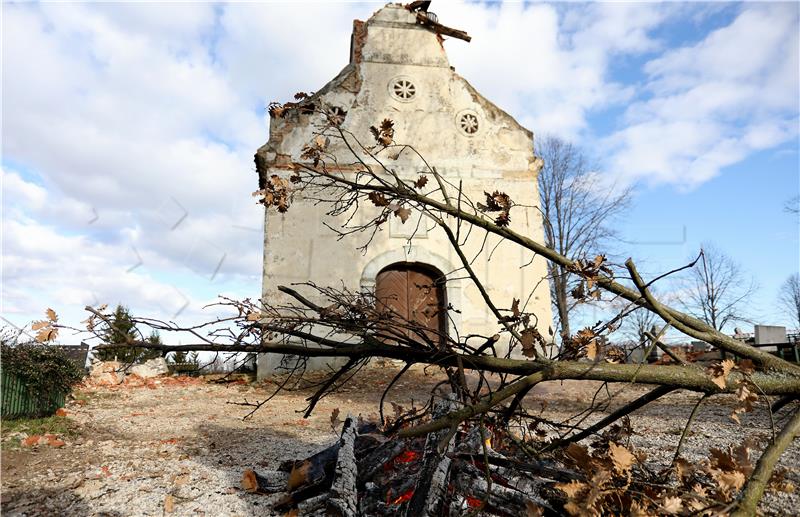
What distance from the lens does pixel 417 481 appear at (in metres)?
2.70

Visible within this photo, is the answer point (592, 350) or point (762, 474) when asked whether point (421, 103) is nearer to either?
point (592, 350)

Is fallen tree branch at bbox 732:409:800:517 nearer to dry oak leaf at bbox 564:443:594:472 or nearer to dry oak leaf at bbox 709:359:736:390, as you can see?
dry oak leaf at bbox 709:359:736:390

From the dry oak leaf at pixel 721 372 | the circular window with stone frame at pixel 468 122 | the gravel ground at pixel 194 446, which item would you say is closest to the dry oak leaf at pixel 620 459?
the dry oak leaf at pixel 721 372

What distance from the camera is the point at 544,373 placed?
7.30ft

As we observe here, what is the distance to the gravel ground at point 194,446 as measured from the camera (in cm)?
335

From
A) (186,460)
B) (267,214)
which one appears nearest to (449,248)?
(267,214)

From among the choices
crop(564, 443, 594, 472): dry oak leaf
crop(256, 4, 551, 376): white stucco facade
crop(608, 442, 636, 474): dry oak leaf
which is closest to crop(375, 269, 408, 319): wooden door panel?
crop(256, 4, 551, 376): white stucco facade

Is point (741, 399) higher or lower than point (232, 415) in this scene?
higher

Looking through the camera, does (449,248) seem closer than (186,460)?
No

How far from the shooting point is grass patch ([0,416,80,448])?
5358 millimetres

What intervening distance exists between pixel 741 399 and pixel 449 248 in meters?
9.00

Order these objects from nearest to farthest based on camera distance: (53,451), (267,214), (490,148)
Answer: (53,451) < (267,214) < (490,148)

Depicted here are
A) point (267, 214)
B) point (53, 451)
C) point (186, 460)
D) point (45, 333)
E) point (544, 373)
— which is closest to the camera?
point (45, 333)

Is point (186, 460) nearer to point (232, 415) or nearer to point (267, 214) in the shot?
point (232, 415)
